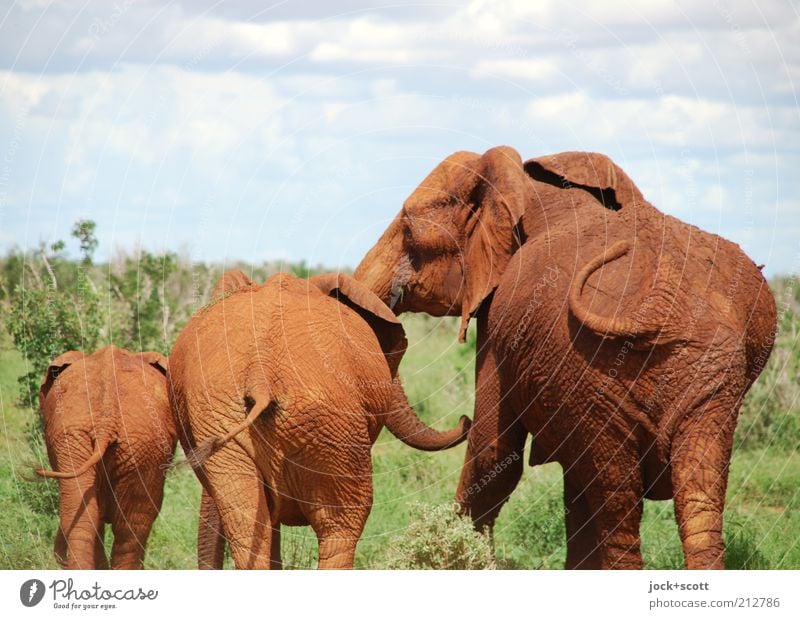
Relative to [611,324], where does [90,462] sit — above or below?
below

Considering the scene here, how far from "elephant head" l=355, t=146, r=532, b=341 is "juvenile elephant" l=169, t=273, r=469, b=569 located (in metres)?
1.97

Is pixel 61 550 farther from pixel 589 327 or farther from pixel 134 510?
pixel 589 327

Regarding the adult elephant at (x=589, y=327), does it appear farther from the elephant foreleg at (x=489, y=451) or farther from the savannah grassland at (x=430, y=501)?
the savannah grassland at (x=430, y=501)

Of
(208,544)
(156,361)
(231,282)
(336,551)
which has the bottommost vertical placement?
(208,544)

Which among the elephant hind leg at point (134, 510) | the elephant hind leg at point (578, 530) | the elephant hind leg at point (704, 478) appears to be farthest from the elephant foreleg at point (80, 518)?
the elephant hind leg at point (704, 478)

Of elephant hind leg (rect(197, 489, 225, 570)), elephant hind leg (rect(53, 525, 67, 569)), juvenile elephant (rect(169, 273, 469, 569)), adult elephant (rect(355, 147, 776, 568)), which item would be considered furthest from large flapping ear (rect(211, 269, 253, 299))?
elephant hind leg (rect(53, 525, 67, 569))

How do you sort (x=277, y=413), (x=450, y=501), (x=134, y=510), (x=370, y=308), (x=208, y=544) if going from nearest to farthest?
(x=277, y=413)
(x=370, y=308)
(x=134, y=510)
(x=208, y=544)
(x=450, y=501)

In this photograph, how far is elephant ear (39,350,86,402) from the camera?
9.82 metres

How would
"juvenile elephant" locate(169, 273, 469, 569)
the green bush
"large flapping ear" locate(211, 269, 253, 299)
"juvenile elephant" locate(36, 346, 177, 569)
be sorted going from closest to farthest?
1. "juvenile elephant" locate(169, 273, 469, 569)
2. "large flapping ear" locate(211, 269, 253, 299)
3. "juvenile elephant" locate(36, 346, 177, 569)
4. the green bush

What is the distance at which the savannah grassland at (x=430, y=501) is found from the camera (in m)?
10.3

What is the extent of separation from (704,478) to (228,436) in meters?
2.54

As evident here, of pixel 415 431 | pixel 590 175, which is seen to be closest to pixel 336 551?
pixel 415 431

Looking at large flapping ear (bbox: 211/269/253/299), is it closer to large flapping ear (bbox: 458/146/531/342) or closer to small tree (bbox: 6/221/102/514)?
large flapping ear (bbox: 458/146/531/342)

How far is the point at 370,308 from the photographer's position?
29.5ft
